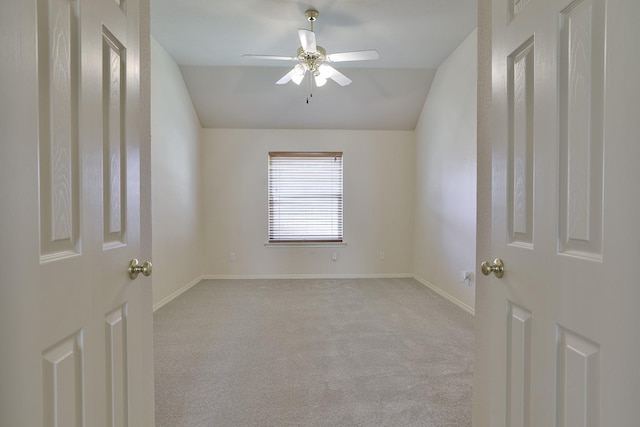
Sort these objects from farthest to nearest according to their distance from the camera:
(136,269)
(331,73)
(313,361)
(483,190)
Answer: (331,73), (313,361), (483,190), (136,269)

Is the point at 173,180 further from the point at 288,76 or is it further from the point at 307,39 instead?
the point at 307,39

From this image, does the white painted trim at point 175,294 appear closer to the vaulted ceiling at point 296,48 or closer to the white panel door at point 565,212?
the vaulted ceiling at point 296,48

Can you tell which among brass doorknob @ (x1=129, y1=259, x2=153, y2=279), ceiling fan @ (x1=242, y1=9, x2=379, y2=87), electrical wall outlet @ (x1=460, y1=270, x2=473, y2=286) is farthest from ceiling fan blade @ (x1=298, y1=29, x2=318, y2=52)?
electrical wall outlet @ (x1=460, y1=270, x2=473, y2=286)

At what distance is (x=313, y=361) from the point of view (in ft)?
8.14

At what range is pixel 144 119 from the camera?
4.23ft

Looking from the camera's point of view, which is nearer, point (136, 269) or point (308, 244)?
point (136, 269)

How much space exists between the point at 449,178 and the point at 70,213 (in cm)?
416

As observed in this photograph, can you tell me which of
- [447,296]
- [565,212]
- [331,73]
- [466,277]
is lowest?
[447,296]

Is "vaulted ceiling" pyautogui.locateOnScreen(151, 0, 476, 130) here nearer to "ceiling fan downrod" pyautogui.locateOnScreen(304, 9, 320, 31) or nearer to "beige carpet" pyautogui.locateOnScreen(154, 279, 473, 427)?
"ceiling fan downrod" pyautogui.locateOnScreen(304, 9, 320, 31)

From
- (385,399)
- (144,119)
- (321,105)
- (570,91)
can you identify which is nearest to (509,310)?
(570,91)

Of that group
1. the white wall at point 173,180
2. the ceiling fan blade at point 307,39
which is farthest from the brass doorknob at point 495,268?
the white wall at point 173,180

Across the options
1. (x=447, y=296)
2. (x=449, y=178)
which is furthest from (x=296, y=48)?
(x=447, y=296)

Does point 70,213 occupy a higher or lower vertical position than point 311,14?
lower

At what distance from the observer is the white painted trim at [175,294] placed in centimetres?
384
